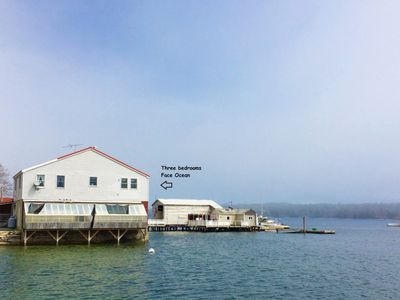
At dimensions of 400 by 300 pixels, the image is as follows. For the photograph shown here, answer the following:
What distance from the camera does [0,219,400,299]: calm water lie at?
993 inches

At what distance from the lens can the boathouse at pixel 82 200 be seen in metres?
45.9

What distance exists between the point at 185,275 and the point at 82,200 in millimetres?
22032

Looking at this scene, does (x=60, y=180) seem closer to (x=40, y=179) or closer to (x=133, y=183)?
(x=40, y=179)

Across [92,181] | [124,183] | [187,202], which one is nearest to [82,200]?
[92,181]

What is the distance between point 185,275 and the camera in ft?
102

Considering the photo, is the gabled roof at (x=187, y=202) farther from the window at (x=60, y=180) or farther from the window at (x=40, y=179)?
the window at (x=40, y=179)

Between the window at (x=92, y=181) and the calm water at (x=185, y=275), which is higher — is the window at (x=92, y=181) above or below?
above

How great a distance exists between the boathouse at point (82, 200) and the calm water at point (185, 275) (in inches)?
121

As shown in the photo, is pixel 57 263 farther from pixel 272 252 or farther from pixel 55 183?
pixel 272 252

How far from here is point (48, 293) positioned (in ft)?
78.2

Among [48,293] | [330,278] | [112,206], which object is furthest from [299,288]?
[112,206]

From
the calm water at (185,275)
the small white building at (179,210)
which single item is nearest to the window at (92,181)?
the calm water at (185,275)

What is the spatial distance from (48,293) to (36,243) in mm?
23617

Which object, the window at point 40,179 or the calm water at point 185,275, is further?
the window at point 40,179
